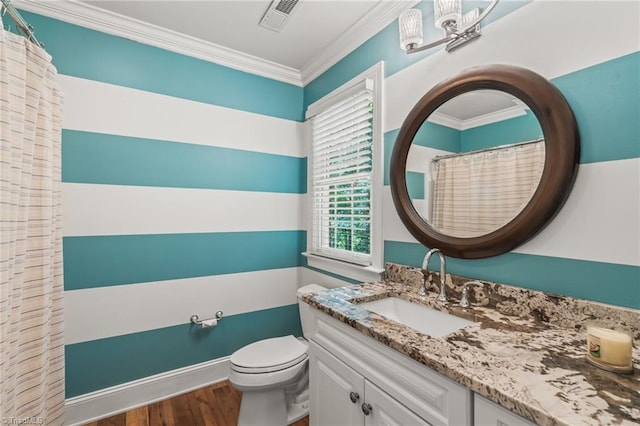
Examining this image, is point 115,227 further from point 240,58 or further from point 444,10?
point 444,10

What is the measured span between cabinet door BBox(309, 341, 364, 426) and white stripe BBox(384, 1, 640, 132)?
138 centimetres

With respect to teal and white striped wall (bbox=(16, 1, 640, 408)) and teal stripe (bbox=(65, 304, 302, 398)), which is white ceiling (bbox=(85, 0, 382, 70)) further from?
teal stripe (bbox=(65, 304, 302, 398))

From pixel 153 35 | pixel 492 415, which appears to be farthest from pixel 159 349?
pixel 153 35

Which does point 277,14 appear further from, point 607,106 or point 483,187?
point 607,106

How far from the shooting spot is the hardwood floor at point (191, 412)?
170cm

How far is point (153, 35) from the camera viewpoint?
1.90 meters

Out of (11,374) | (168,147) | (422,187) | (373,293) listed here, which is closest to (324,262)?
(373,293)

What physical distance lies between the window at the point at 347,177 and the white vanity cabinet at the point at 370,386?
1.97 ft

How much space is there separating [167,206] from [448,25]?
6.47 feet

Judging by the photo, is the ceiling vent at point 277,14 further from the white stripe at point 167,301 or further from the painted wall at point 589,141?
the white stripe at point 167,301

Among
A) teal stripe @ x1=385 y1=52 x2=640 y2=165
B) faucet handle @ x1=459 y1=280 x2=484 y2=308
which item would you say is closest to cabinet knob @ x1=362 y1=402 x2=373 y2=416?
faucet handle @ x1=459 y1=280 x2=484 y2=308

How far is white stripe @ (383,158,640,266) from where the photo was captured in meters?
0.83

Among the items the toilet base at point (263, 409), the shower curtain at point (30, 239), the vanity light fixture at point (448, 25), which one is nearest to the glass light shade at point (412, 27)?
the vanity light fixture at point (448, 25)

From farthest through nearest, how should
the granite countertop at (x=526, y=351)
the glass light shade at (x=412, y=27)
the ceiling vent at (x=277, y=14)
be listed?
1. the ceiling vent at (x=277, y=14)
2. the glass light shade at (x=412, y=27)
3. the granite countertop at (x=526, y=351)
